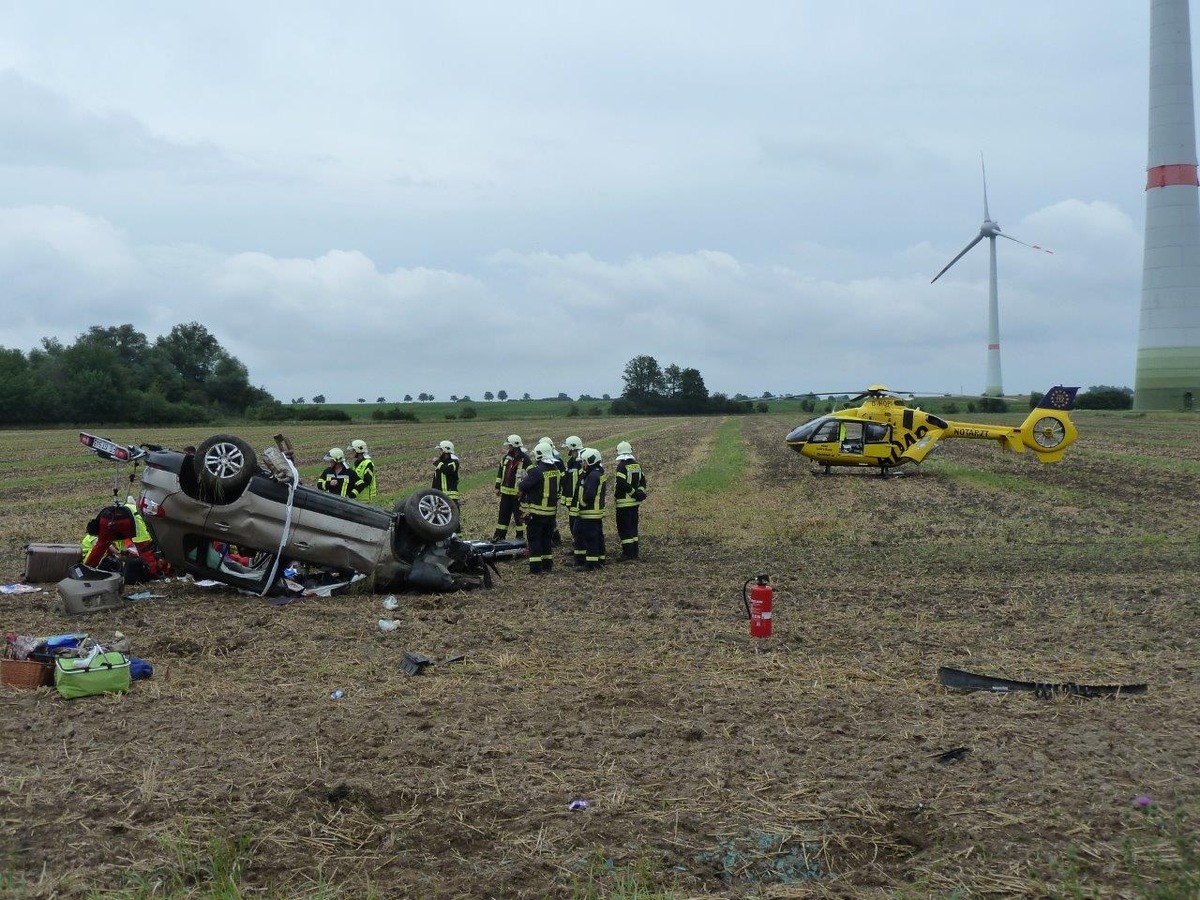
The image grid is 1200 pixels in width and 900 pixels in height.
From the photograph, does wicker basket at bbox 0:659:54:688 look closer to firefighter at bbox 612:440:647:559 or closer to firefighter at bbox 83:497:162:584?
firefighter at bbox 83:497:162:584

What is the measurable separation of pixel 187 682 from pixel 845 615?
6608 millimetres

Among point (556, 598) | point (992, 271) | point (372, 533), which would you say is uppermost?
point (992, 271)

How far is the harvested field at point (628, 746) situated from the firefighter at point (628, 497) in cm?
221

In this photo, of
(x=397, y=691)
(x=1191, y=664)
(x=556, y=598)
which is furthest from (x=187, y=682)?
(x=1191, y=664)

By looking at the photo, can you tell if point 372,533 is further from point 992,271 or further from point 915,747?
point 992,271

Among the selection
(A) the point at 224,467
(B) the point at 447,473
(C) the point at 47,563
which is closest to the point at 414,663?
(A) the point at 224,467

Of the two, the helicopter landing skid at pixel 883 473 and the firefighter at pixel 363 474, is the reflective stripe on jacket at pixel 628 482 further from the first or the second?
the helicopter landing skid at pixel 883 473

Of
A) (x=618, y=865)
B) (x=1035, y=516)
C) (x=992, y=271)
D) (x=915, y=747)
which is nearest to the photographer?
(x=618, y=865)

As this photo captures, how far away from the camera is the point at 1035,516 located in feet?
69.1

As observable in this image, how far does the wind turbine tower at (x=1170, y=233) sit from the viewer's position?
218 ft

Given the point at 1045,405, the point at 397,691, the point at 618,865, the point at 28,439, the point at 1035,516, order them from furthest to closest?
the point at 28,439 < the point at 1045,405 < the point at 1035,516 < the point at 397,691 < the point at 618,865

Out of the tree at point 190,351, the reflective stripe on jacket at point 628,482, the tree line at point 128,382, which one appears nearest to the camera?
the reflective stripe on jacket at point 628,482

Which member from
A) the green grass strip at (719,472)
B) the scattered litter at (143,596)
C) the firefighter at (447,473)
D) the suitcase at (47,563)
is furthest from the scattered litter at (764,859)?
the green grass strip at (719,472)

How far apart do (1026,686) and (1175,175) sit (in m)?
73.1
